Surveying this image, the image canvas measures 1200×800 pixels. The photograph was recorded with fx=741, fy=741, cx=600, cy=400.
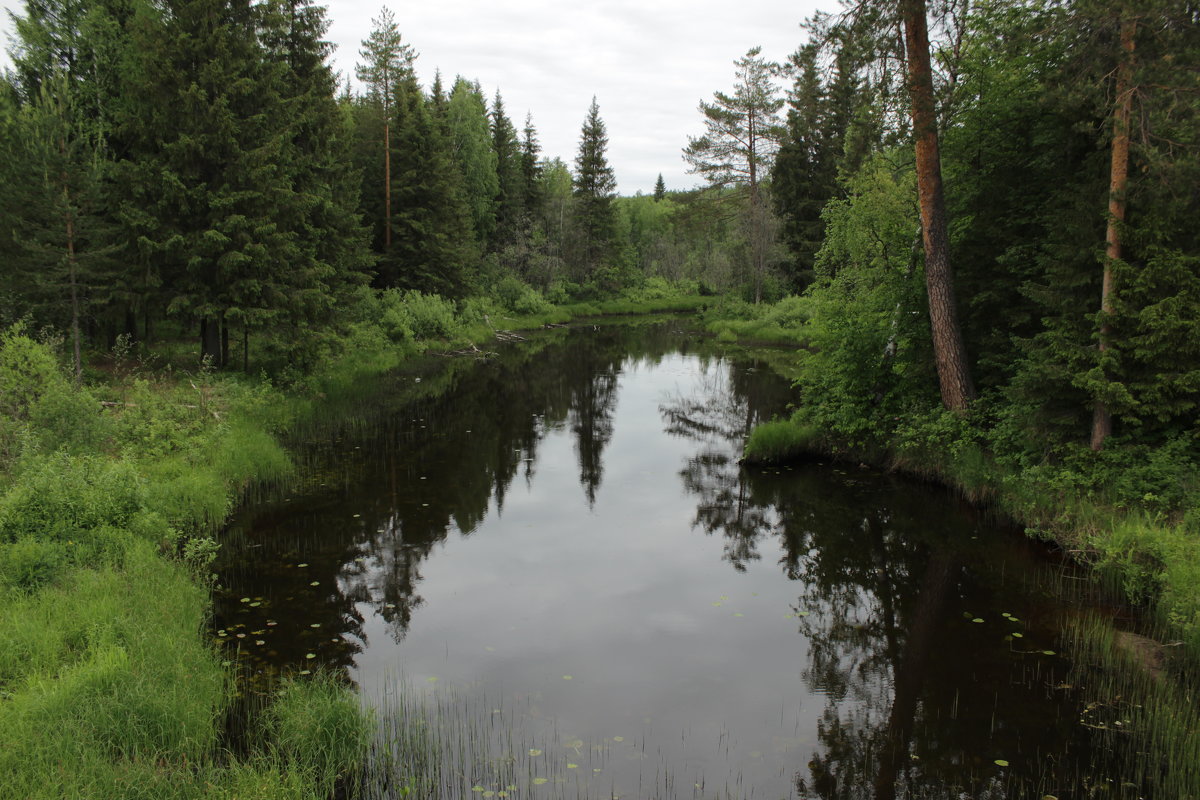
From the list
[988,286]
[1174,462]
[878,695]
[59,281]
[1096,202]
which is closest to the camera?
[878,695]

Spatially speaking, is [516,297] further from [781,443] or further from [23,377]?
A: [23,377]

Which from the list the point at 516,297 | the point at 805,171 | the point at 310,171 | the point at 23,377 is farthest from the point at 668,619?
the point at 516,297

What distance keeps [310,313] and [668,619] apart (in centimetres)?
1436

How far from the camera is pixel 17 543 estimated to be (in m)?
7.51

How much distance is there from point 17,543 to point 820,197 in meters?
36.7

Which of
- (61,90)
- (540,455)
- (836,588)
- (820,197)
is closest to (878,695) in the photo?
(836,588)

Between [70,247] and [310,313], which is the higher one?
[70,247]

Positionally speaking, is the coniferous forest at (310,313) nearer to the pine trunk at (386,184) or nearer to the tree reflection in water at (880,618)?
the tree reflection in water at (880,618)

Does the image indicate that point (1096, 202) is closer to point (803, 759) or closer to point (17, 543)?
point (803, 759)

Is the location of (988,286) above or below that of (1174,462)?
above

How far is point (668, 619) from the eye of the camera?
8742mm

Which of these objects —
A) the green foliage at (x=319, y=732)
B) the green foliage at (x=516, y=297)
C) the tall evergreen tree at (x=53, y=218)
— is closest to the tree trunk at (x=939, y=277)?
the green foliage at (x=319, y=732)

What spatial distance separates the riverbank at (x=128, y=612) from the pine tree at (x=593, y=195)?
4275 cm

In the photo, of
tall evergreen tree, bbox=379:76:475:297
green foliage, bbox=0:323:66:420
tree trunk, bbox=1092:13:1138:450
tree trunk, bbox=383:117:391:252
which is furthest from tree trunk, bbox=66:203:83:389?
tree trunk, bbox=383:117:391:252
